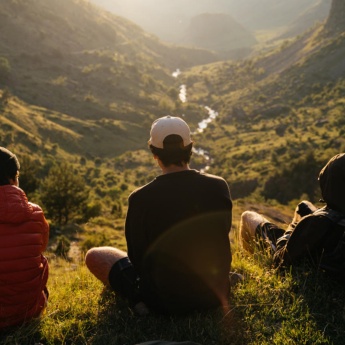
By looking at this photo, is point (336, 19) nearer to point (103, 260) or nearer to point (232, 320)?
point (103, 260)

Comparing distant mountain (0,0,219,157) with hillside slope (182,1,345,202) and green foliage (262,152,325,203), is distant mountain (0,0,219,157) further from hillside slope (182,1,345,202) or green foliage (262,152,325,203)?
green foliage (262,152,325,203)

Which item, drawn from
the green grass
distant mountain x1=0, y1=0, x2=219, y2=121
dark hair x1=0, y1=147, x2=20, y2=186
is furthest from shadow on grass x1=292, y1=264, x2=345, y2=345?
distant mountain x1=0, y1=0, x2=219, y2=121

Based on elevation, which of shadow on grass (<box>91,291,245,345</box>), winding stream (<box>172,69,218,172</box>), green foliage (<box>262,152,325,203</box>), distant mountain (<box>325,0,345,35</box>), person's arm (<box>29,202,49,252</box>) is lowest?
winding stream (<box>172,69,218,172</box>)

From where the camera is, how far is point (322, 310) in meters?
4.13

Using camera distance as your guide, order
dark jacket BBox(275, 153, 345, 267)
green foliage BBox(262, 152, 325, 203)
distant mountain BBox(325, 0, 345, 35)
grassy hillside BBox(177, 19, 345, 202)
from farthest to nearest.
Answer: distant mountain BBox(325, 0, 345, 35) → grassy hillside BBox(177, 19, 345, 202) → green foliage BBox(262, 152, 325, 203) → dark jacket BBox(275, 153, 345, 267)

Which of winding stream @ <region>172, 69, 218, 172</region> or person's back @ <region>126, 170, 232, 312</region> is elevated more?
person's back @ <region>126, 170, 232, 312</region>

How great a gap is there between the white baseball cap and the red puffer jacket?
1.46 m

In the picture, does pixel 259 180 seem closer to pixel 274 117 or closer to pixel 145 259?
pixel 274 117

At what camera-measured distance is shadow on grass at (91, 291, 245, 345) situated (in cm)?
382

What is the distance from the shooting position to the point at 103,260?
4918mm

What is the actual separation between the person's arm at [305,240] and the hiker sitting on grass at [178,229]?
3.16 feet

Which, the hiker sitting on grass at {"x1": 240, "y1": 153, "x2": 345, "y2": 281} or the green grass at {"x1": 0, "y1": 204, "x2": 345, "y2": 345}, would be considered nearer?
the green grass at {"x1": 0, "y1": 204, "x2": 345, "y2": 345}

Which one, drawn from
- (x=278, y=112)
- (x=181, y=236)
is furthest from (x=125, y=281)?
(x=278, y=112)

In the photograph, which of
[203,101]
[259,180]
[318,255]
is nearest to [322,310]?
[318,255]
